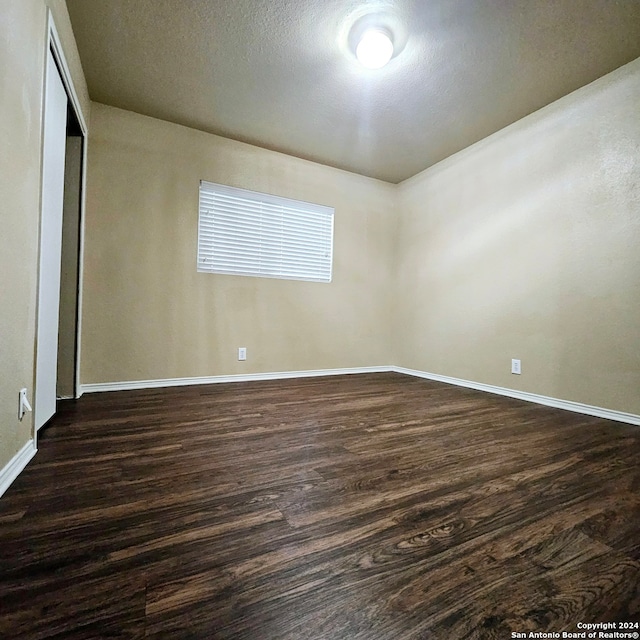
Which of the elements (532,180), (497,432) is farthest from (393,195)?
(497,432)

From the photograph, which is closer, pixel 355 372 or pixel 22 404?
pixel 22 404

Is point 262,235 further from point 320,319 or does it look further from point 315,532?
point 315,532

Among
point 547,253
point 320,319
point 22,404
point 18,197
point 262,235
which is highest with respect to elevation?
point 262,235

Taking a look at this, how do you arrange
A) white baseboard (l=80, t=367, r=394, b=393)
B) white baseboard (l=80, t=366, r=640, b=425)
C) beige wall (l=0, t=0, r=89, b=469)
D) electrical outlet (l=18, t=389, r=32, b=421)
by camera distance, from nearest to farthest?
beige wall (l=0, t=0, r=89, b=469) < electrical outlet (l=18, t=389, r=32, b=421) < white baseboard (l=80, t=366, r=640, b=425) < white baseboard (l=80, t=367, r=394, b=393)

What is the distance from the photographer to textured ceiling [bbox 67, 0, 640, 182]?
6.17ft

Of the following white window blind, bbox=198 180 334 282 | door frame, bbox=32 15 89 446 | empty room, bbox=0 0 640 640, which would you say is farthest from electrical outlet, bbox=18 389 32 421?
white window blind, bbox=198 180 334 282

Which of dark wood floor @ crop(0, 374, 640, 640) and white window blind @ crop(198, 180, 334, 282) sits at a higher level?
white window blind @ crop(198, 180, 334, 282)

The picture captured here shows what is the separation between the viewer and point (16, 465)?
4.32 ft

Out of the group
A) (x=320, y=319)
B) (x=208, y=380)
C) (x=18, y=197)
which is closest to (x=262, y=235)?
(x=320, y=319)

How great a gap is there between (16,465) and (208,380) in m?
1.82

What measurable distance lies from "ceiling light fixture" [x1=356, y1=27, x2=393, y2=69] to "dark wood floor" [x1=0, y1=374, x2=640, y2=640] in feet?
7.86

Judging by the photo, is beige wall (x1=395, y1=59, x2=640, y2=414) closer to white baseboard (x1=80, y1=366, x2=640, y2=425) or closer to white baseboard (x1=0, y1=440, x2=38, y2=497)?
white baseboard (x1=80, y1=366, x2=640, y2=425)

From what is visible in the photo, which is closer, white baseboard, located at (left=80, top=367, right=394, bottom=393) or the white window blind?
white baseboard, located at (left=80, top=367, right=394, bottom=393)

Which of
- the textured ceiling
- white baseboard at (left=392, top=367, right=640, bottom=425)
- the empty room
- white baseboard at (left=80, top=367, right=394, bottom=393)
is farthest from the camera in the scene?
white baseboard at (left=80, top=367, right=394, bottom=393)
